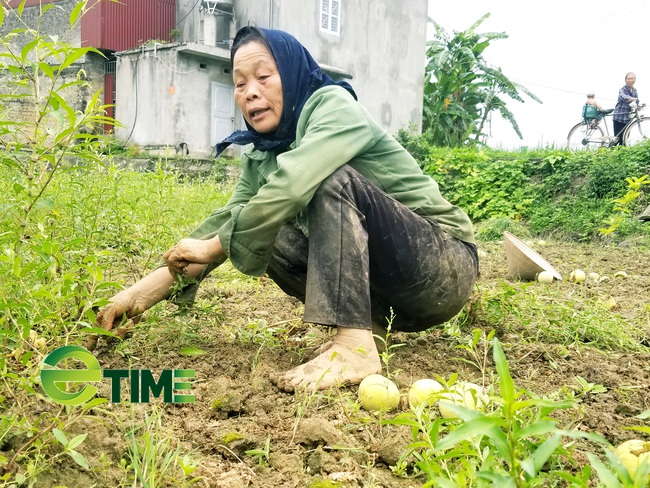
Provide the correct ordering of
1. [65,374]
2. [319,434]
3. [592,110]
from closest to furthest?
[65,374] → [319,434] → [592,110]

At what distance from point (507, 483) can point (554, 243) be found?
7.66 meters

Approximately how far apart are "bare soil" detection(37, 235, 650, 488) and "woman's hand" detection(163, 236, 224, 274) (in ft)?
0.85

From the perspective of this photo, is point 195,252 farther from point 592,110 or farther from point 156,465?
point 592,110

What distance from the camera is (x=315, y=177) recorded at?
2230 mm

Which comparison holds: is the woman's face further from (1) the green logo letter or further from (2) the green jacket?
(1) the green logo letter

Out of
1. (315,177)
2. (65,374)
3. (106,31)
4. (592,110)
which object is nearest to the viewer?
(65,374)

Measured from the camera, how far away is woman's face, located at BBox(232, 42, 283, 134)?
2.58 m

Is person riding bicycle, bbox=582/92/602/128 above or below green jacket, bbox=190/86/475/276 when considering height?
above

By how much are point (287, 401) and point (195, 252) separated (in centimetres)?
68

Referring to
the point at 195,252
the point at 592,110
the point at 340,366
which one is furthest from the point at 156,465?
the point at 592,110

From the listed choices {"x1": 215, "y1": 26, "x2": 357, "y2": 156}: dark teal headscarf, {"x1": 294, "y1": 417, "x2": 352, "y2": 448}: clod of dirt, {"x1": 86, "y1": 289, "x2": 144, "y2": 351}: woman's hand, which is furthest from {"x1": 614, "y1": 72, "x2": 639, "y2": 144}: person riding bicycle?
{"x1": 294, "y1": 417, "x2": 352, "y2": 448}: clod of dirt

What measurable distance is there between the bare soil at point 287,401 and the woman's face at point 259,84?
35.2 inches

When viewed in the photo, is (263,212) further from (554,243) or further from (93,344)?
(554,243)

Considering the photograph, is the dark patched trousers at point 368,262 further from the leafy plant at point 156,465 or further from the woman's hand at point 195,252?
the leafy plant at point 156,465
